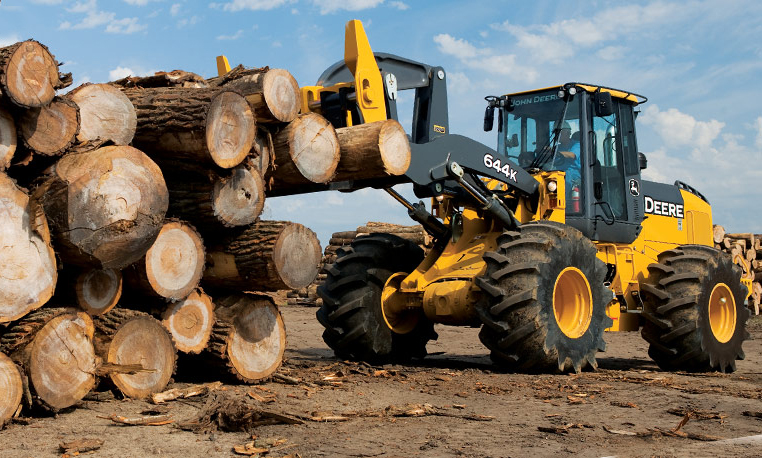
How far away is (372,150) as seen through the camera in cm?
758

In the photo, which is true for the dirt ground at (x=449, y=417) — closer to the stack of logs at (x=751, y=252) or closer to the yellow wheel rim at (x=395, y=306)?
the yellow wheel rim at (x=395, y=306)

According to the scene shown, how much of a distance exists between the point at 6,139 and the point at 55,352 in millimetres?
1503

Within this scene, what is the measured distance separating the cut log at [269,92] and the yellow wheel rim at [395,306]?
307 centimetres

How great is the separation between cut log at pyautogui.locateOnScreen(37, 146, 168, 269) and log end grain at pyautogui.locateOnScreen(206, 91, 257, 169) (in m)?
0.68

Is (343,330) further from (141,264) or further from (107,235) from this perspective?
A: (107,235)

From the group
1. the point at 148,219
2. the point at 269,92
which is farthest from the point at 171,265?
the point at 269,92

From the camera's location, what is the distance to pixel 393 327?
32.3 ft

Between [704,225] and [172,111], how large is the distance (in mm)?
9263

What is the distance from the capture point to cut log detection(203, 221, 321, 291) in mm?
7156

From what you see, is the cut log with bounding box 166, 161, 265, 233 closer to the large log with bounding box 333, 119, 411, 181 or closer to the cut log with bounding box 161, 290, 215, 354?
the cut log with bounding box 161, 290, 215, 354

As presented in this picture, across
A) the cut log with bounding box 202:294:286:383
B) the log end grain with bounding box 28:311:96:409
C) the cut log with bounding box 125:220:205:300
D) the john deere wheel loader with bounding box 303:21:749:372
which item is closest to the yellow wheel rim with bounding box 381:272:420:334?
the john deere wheel loader with bounding box 303:21:749:372

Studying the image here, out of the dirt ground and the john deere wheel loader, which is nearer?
the dirt ground

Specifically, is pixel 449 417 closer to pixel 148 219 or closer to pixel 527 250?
pixel 148 219

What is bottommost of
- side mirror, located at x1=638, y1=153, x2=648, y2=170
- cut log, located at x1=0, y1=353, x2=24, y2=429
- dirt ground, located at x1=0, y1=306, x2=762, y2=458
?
dirt ground, located at x1=0, y1=306, x2=762, y2=458
